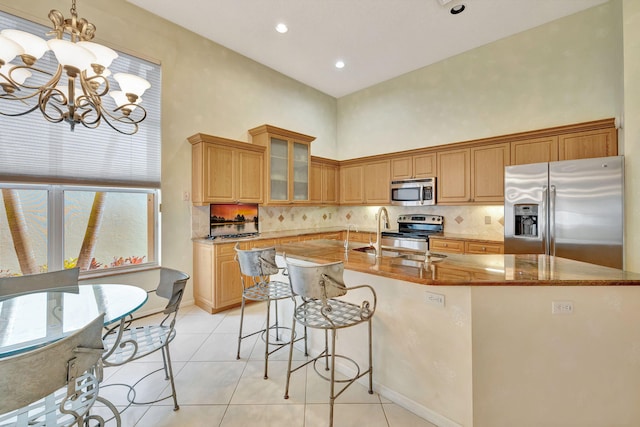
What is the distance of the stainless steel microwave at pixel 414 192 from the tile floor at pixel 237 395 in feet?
10.1

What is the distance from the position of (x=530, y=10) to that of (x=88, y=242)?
6055mm

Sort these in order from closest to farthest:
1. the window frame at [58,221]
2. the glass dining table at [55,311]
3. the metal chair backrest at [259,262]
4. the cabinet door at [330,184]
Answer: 1. the glass dining table at [55,311]
2. the metal chair backrest at [259,262]
3. the window frame at [58,221]
4. the cabinet door at [330,184]

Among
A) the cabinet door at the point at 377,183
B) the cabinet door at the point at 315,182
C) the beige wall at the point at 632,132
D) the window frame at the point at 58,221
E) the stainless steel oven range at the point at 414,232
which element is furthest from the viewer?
the cabinet door at the point at 315,182

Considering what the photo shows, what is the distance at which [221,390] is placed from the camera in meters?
1.99

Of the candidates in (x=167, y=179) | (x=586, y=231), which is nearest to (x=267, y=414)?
(x=167, y=179)

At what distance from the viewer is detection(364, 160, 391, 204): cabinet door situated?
4.90 meters

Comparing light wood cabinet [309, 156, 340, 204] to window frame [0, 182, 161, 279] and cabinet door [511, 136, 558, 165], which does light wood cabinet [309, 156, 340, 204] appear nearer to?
window frame [0, 182, 161, 279]

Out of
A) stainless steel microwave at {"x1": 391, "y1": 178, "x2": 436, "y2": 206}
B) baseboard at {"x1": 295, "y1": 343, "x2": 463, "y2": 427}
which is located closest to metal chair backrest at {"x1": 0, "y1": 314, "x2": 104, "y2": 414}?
baseboard at {"x1": 295, "y1": 343, "x2": 463, "y2": 427}

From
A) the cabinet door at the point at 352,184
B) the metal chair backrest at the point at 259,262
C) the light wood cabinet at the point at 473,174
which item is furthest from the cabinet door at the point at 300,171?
the metal chair backrest at the point at 259,262

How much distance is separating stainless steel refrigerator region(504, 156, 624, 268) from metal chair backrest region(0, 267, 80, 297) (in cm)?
436

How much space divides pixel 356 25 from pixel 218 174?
2.75 m

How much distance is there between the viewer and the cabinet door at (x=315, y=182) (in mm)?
5102

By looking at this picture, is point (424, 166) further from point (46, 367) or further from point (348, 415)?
point (46, 367)

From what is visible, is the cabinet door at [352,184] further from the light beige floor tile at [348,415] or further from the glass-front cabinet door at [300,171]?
the light beige floor tile at [348,415]
